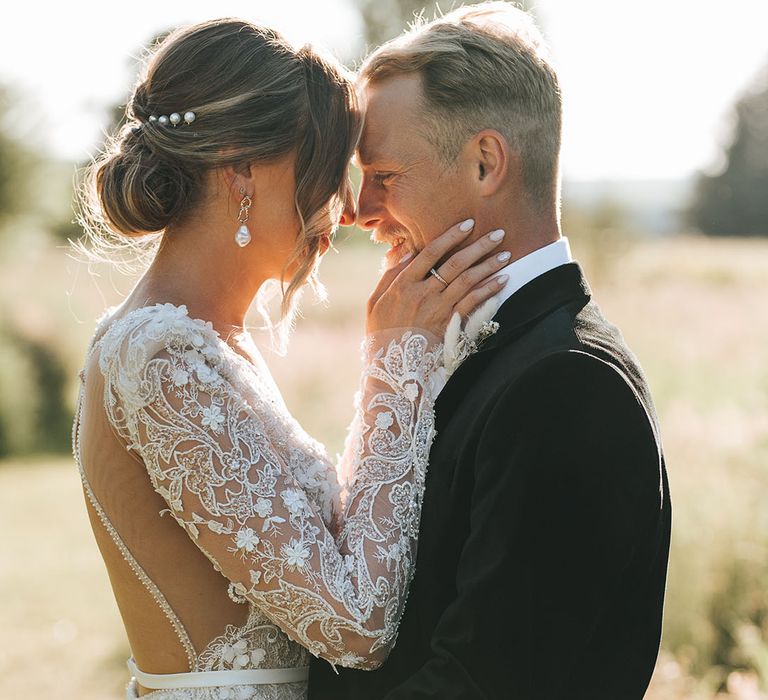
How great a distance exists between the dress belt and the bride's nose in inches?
50.0

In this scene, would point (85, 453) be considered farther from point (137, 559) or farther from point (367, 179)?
point (367, 179)

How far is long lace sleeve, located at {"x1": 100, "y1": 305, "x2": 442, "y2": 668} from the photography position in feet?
7.62

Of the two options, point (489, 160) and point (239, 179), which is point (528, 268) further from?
point (239, 179)

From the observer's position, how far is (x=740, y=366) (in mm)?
10648

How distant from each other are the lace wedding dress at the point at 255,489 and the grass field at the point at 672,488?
2.48 feet

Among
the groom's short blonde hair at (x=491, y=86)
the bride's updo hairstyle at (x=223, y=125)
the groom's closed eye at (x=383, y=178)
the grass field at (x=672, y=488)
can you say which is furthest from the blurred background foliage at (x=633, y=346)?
the groom's short blonde hair at (x=491, y=86)

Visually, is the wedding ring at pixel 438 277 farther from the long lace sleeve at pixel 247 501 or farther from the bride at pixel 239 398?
the long lace sleeve at pixel 247 501

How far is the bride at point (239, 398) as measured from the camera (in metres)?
2.34

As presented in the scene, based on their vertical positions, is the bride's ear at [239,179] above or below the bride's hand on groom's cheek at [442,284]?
above

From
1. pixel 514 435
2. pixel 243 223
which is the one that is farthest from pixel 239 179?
pixel 514 435

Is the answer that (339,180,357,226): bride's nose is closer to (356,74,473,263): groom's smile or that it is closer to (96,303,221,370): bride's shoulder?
(356,74,473,263): groom's smile

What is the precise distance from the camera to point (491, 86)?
265 cm

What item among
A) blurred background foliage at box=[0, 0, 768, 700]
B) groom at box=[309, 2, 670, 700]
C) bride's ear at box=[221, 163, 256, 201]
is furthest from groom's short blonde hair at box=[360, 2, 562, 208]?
blurred background foliage at box=[0, 0, 768, 700]

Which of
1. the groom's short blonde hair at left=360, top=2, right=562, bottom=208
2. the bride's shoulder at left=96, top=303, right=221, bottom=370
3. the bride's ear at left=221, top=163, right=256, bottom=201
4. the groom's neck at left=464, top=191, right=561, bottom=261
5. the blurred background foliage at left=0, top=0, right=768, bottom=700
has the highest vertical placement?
the groom's short blonde hair at left=360, top=2, right=562, bottom=208
